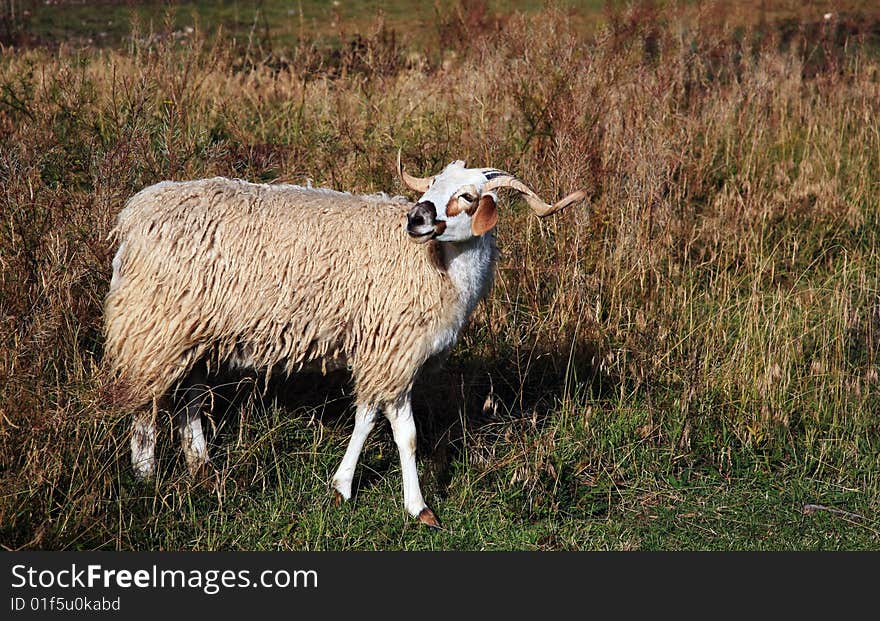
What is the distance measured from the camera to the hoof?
4402 millimetres

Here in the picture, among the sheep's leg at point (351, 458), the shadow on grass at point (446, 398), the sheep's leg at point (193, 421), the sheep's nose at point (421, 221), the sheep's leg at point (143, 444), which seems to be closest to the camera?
the sheep's nose at point (421, 221)

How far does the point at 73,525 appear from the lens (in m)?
3.80

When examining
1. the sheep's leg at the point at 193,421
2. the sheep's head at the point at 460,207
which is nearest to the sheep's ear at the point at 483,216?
the sheep's head at the point at 460,207

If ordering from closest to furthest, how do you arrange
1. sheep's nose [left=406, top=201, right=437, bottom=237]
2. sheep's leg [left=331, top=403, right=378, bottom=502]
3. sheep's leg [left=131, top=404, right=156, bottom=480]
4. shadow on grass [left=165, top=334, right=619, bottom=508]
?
sheep's nose [left=406, top=201, right=437, bottom=237]
sheep's leg [left=131, top=404, right=156, bottom=480]
sheep's leg [left=331, top=403, right=378, bottom=502]
shadow on grass [left=165, top=334, right=619, bottom=508]

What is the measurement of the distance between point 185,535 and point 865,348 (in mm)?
3987

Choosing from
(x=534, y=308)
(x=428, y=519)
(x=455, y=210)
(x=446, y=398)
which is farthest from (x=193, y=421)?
(x=534, y=308)

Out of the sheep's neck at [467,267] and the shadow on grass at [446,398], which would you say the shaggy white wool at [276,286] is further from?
the shadow on grass at [446,398]

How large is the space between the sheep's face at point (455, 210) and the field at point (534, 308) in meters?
1.06

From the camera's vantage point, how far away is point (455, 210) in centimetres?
406

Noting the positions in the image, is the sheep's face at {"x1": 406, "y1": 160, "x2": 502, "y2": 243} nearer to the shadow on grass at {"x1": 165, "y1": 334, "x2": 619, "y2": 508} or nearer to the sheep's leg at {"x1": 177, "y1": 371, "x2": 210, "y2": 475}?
the shadow on grass at {"x1": 165, "y1": 334, "x2": 619, "y2": 508}

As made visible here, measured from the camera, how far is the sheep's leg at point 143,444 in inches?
166

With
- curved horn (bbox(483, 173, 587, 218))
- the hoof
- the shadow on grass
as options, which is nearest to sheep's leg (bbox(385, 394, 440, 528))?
the hoof

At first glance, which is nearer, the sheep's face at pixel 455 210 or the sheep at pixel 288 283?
the sheep's face at pixel 455 210

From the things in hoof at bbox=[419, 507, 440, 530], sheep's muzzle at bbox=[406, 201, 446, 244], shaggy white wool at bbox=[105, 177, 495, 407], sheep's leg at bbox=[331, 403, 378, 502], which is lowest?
hoof at bbox=[419, 507, 440, 530]
